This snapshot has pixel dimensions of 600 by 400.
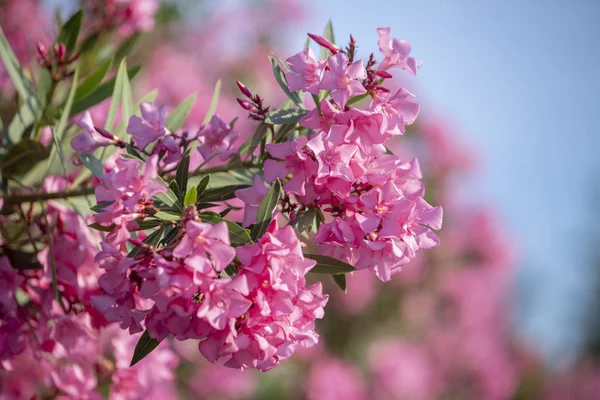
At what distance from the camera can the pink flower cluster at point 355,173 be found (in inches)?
35.0

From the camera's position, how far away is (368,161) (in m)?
0.93

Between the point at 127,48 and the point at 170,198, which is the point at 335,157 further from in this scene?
the point at 127,48

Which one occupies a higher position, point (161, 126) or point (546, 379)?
point (161, 126)

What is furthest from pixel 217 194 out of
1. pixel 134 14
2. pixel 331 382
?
pixel 331 382

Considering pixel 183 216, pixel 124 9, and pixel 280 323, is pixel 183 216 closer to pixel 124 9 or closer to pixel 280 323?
pixel 280 323

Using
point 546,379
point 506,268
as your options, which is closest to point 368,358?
point 506,268

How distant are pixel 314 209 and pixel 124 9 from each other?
1113mm

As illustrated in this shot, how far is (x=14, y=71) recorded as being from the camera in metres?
1.34

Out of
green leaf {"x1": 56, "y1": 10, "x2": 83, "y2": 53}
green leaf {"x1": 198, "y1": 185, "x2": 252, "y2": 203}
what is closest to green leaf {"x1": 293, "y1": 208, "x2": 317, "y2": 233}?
green leaf {"x1": 198, "y1": 185, "x2": 252, "y2": 203}

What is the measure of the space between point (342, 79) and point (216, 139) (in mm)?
258

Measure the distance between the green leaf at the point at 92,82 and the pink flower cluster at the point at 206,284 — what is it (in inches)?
21.7

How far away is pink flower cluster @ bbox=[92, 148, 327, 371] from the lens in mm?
798

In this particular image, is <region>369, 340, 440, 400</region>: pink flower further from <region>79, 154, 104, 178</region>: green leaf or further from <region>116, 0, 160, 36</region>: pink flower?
<region>79, 154, 104, 178</region>: green leaf

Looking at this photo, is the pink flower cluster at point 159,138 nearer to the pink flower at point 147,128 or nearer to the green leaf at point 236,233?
the pink flower at point 147,128
